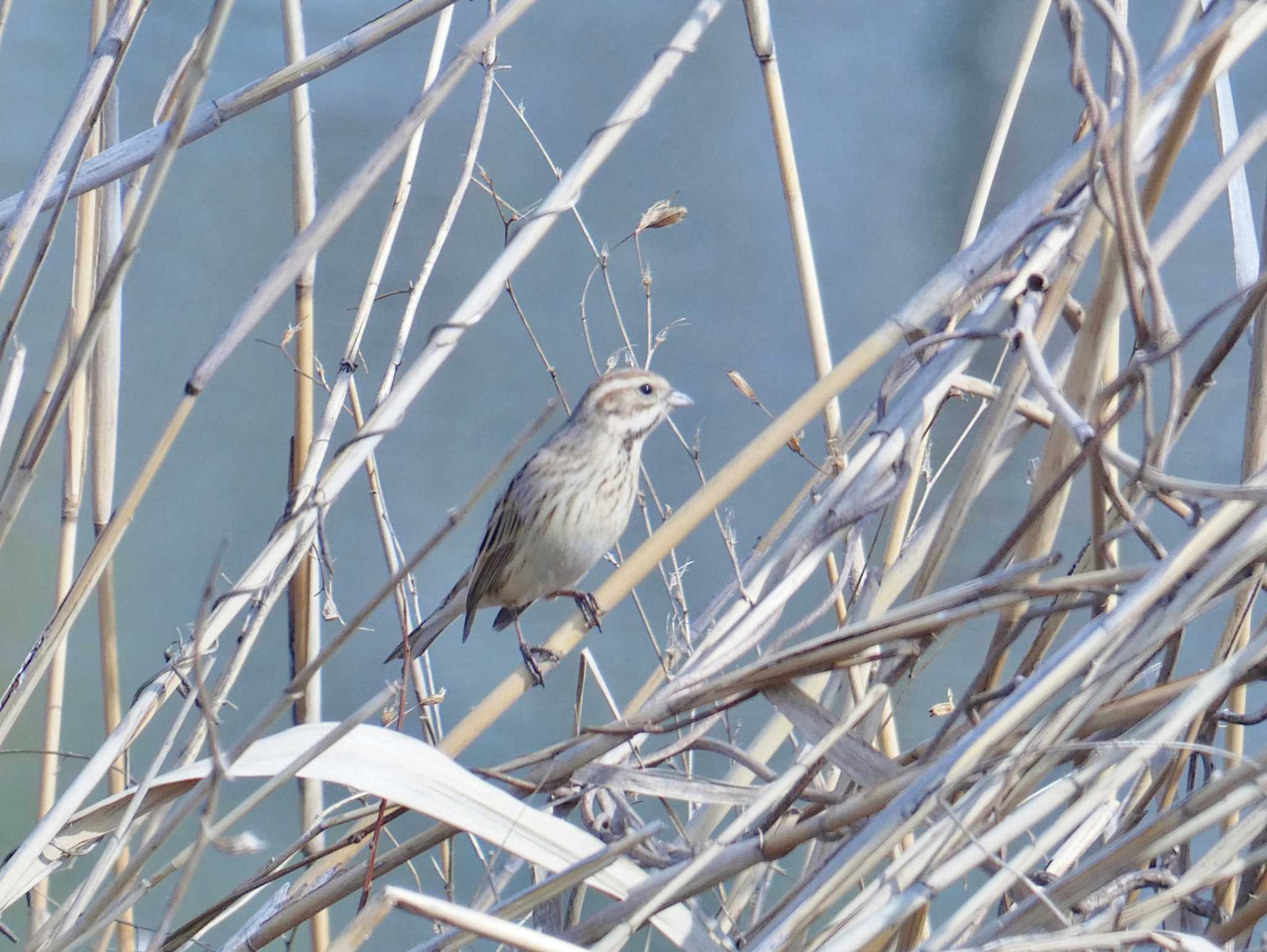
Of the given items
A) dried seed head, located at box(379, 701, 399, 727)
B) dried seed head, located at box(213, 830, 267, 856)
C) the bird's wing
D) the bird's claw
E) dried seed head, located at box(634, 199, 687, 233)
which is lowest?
dried seed head, located at box(213, 830, 267, 856)

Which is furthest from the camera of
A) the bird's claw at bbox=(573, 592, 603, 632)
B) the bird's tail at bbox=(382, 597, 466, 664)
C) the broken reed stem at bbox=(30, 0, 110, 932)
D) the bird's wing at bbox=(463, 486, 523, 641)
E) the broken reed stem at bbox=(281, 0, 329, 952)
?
the bird's wing at bbox=(463, 486, 523, 641)

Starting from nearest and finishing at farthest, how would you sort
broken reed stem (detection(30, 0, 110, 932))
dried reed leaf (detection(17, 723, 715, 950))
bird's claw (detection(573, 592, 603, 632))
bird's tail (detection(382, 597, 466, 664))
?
dried reed leaf (detection(17, 723, 715, 950)) < bird's claw (detection(573, 592, 603, 632)) < broken reed stem (detection(30, 0, 110, 932)) < bird's tail (detection(382, 597, 466, 664))

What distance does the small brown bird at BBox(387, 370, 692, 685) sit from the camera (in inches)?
77.1

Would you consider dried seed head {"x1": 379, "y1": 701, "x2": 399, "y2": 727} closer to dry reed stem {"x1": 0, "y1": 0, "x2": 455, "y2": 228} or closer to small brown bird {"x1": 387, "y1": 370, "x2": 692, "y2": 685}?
small brown bird {"x1": 387, "y1": 370, "x2": 692, "y2": 685}

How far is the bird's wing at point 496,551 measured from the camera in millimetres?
2008

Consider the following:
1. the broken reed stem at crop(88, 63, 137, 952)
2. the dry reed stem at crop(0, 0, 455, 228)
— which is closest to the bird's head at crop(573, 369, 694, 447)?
the broken reed stem at crop(88, 63, 137, 952)

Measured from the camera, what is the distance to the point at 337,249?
2.81m

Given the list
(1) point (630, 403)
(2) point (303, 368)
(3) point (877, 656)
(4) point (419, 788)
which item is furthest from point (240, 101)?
(1) point (630, 403)

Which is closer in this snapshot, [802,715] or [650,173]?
[802,715]

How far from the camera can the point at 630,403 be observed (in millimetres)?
1974

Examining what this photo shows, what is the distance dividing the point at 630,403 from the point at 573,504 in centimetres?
19

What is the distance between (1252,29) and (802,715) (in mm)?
702

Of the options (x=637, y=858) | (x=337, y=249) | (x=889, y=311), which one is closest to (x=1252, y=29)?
(x=637, y=858)

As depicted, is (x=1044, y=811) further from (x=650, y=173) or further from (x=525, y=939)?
(x=650, y=173)
